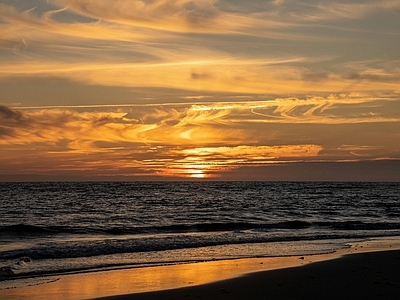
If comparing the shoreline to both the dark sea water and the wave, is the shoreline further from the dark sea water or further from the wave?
the wave

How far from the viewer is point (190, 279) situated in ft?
44.3

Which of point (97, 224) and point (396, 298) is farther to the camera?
point (97, 224)

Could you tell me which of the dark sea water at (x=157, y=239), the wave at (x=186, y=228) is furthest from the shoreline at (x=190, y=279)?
the wave at (x=186, y=228)

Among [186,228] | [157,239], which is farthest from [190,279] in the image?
[186,228]

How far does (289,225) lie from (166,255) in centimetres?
1505

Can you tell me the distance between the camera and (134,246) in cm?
2112

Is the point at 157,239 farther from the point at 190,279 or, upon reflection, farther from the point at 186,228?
the point at 190,279

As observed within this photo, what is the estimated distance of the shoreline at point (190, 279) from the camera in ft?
38.8

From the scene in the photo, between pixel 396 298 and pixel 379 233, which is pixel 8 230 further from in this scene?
pixel 396 298

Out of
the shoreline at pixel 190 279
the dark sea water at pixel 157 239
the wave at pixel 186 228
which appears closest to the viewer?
the shoreline at pixel 190 279

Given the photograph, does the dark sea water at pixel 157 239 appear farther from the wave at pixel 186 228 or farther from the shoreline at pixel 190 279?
the shoreline at pixel 190 279

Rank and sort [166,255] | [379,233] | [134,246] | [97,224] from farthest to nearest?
[97,224]
[379,233]
[134,246]
[166,255]

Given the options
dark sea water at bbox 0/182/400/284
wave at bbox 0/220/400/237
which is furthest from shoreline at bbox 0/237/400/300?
wave at bbox 0/220/400/237

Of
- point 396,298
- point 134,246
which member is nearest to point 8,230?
point 134,246
